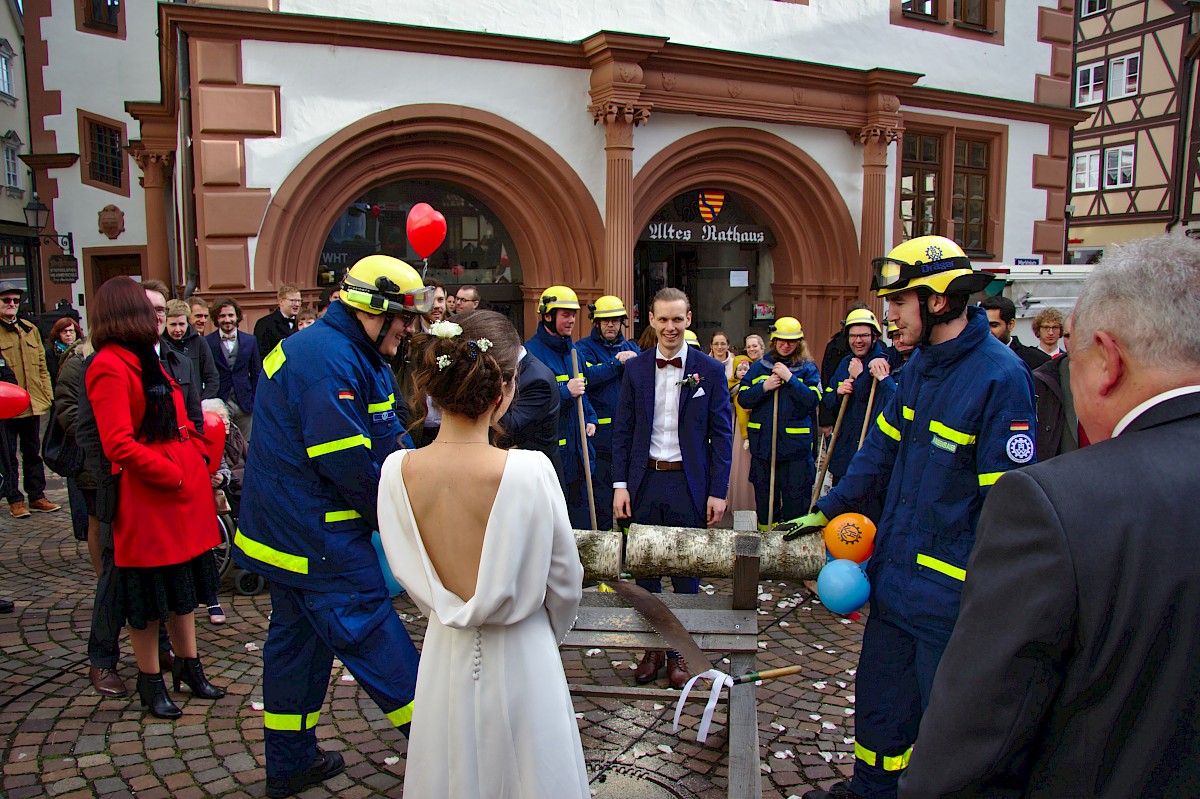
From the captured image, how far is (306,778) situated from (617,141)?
8.07 m

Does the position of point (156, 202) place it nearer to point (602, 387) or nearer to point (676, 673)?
point (602, 387)

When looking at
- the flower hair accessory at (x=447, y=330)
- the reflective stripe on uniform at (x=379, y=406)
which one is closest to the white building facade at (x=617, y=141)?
the reflective stripe on uniform at (x=379, y=406)

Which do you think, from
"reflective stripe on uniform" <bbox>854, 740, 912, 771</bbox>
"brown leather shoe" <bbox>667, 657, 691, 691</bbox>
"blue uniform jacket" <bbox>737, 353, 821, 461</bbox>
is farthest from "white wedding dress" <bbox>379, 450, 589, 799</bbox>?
"blue uniform jacket" <bbox>737, 353, 821, 461</bbox>

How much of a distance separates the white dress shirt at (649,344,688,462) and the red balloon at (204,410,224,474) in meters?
2.27

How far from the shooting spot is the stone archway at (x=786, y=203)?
11.0 metres

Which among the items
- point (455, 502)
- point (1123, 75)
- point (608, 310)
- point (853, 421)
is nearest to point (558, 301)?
point (608, 310)

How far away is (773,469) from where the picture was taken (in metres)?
6.62

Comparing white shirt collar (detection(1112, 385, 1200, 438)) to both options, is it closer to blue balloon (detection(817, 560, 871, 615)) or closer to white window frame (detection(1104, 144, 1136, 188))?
blue balloon (detection(817, 560, 871, 615))

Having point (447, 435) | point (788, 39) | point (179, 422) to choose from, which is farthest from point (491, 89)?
point (447, 435)

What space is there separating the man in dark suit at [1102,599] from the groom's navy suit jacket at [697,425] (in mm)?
3400

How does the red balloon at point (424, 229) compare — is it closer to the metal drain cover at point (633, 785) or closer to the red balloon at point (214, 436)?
the red balloon at point (214, 436)

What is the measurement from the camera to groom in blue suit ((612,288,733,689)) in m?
4.86

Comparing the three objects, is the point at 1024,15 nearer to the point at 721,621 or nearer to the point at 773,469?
the point at 773,469

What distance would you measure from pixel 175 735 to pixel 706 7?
31.9 feet
